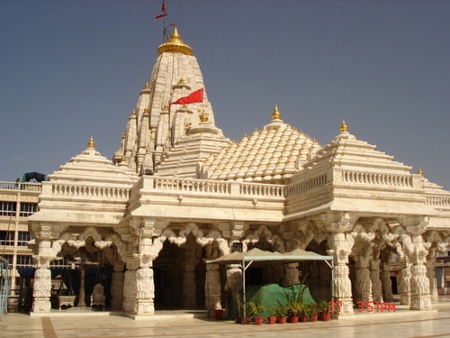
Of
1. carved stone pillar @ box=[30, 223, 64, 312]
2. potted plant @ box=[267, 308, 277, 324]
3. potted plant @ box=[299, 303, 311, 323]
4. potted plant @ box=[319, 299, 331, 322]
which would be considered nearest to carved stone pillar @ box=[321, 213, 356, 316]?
potted plant @ box=[319, 299, 331, 322]

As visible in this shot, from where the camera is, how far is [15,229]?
48.0 meters

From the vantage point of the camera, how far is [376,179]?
68.2 ft

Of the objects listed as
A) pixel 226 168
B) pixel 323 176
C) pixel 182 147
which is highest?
pixel 182 147

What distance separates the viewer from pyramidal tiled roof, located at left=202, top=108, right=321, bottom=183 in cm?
2645

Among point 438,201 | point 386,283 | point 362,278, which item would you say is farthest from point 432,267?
point 362,278

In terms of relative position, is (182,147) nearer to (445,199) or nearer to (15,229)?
(445,199)

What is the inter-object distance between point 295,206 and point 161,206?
18.2ft

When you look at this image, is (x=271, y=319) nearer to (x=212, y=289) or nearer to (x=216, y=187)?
(x=212, y=289)

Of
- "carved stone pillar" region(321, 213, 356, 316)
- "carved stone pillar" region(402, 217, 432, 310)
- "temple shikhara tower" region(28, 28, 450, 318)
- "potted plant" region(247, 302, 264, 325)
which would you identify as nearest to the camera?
"potted plant" region(247, 302, 264, 325)

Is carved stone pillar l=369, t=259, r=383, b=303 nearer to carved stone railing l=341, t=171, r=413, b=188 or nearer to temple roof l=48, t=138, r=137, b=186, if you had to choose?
carved stone railing l=341, t=171, r=413, b=188

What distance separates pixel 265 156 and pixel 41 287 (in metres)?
12.9

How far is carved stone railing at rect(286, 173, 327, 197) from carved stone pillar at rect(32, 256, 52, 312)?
1025 cm

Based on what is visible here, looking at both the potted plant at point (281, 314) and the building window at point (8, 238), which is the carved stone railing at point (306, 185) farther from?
the building window at point (8, 238)

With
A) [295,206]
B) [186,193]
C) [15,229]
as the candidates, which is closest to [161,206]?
[186,193]
